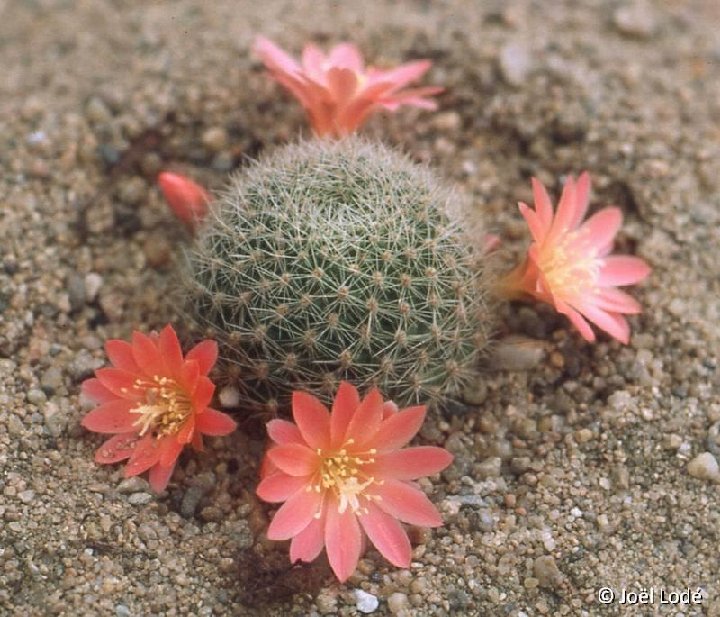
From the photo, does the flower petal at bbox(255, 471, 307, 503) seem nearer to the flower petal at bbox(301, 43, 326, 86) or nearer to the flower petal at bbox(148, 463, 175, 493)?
the flower petal at bbox(148, 463, 175, 493)

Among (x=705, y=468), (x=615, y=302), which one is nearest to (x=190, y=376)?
(x=615, y=302)

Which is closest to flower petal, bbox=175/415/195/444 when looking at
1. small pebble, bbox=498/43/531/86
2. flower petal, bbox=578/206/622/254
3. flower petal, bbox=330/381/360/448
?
flower petal, bbox=330/381/360/448

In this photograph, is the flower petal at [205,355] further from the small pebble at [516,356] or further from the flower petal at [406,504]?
the small pebble at [516,356]

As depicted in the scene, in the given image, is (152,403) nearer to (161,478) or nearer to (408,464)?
(161,478)

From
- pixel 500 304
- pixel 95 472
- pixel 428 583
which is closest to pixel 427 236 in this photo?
pixel 500 304

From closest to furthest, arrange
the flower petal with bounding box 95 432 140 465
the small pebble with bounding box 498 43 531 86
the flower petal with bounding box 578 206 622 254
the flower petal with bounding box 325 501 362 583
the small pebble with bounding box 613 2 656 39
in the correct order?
1. the flower petal with bounding box 325 501 362 583
2. the flower petal with bounding box 95 432 140 465
3. the flower petal with bounding box 578 206 622 254
4. the small pebble with bounding box 498 43 531 86
5. the small pebble with bounding box 613 2 656 39
